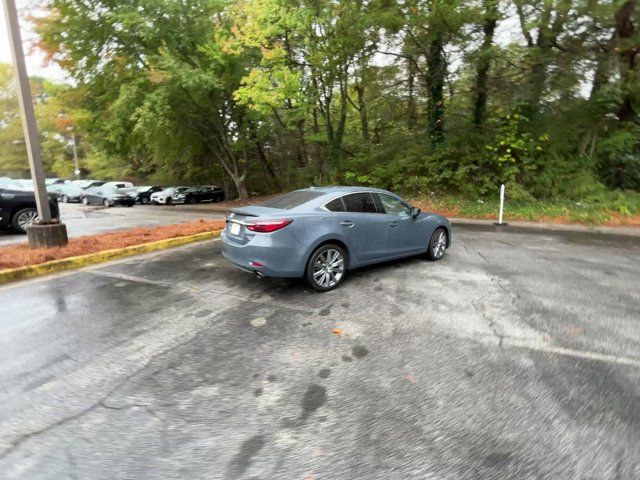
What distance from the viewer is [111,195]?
25656 mm

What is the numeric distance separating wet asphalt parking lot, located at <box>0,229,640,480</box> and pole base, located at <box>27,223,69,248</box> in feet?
5.52

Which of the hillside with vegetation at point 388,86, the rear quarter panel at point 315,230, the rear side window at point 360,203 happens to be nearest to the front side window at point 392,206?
the rear side window at point 360,203

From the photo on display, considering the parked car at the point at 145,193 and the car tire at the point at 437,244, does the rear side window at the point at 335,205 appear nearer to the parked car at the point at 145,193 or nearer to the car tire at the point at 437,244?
the car tire at the point at 437,244

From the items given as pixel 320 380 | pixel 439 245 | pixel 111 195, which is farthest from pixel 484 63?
pixel 111 195

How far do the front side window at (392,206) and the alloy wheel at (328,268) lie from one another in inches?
50.7

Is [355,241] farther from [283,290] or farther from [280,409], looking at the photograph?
[280,409]

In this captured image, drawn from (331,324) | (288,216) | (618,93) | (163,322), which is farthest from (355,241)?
(618,93)

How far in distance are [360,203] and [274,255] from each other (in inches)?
68.9

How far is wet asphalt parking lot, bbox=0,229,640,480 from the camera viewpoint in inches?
93.9

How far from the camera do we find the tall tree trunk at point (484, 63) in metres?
14.8

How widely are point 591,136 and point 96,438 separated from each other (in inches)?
742

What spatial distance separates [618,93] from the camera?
44.9ft

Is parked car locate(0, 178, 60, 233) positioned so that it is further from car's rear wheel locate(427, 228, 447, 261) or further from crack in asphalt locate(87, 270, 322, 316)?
car's rear wheel locate(427, 228, 447, 261)

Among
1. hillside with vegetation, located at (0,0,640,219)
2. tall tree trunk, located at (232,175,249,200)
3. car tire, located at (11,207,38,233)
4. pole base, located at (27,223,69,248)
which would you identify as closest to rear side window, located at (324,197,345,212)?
pole base, located at (27,223,69,248)
